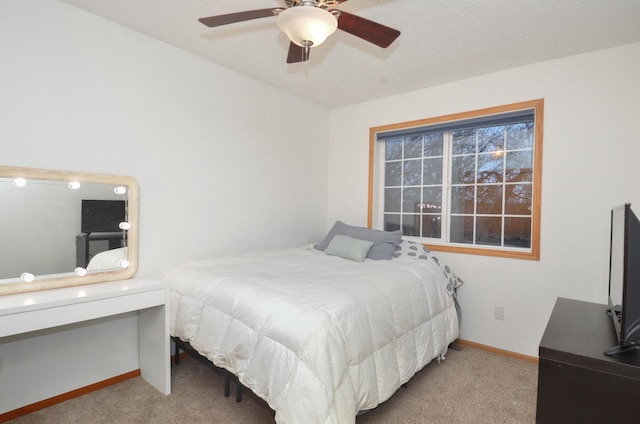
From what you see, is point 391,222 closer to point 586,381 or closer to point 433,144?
point 433,144

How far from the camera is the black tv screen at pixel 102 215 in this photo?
221 cm

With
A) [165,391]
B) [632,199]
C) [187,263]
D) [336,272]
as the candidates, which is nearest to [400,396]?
[336,272]

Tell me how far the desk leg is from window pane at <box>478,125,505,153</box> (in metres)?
2.99

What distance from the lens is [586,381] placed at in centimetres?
119

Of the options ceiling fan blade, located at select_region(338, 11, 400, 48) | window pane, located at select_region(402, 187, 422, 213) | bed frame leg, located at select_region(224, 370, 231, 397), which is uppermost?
ceiling fan blade, located at select_region(338, 11, 400, 48)

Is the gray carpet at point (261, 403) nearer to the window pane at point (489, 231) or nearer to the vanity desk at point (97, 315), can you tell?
the vanity desk at point (97, 315)

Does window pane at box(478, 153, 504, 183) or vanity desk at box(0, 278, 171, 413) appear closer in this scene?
vanity desk at box(0, 278, 171, 413)

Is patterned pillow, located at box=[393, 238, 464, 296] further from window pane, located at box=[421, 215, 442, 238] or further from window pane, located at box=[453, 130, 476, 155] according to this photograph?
window pane, located at box=[453, 130, 476, 155]

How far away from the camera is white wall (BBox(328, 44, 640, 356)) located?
2.42 metres

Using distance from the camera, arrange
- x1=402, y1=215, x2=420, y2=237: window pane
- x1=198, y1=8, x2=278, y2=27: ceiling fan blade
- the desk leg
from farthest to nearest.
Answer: x1=402, y1=215, x2=420, y2=237: window pane, the desk leg, x1=198, y1=8, x2=278, y2=27: ceiling fan blade

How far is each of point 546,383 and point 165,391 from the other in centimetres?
213

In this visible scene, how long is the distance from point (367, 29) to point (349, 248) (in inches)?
71.8

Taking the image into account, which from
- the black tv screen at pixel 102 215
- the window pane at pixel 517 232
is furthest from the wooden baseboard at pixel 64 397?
the window pane at pixel 517 232

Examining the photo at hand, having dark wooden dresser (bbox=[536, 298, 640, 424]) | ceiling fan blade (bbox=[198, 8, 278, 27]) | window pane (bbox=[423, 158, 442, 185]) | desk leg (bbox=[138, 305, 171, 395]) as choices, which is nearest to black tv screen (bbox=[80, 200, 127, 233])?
desk leg (bbox=[138, 305, 171, 395])
